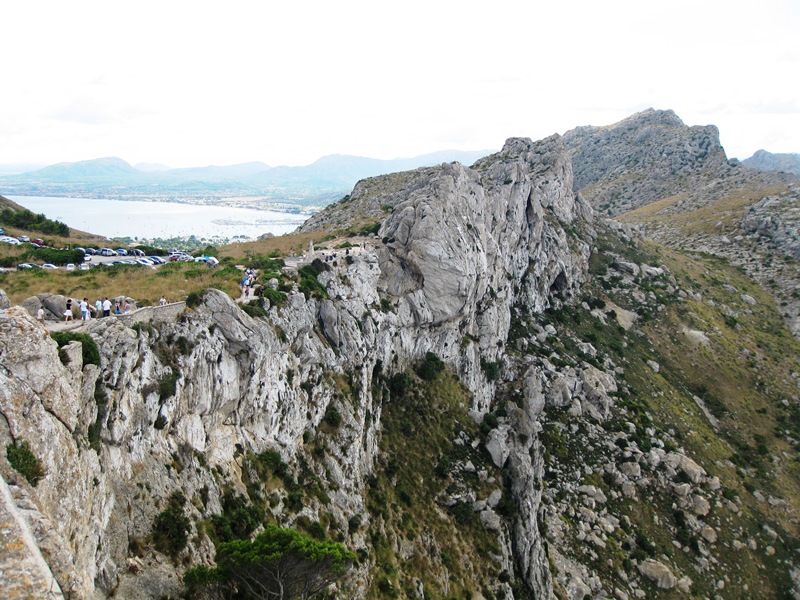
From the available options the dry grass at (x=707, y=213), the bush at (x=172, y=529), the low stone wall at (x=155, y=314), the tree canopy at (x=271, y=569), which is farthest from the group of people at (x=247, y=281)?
the dry grass at (x=707, y=213)

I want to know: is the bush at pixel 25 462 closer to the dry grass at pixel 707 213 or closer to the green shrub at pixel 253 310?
the green shrub at pixel 253 310

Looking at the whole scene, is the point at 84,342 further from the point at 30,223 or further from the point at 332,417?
the point at 30,223

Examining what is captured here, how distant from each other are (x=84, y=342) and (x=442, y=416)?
39520 mm

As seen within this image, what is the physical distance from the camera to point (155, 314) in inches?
1089

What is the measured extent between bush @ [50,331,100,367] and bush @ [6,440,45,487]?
19.6 ft

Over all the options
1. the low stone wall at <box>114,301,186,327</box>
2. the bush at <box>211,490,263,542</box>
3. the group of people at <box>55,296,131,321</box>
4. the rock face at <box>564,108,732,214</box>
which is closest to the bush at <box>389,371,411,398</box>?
the bush at <box>211,490,263,542</box>

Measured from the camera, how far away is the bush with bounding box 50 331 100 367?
20.4 m

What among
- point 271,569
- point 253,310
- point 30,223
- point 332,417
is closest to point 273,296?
point 253,310

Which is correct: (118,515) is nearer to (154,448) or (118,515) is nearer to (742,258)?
(154,448)

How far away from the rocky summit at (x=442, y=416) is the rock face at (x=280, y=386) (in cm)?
16

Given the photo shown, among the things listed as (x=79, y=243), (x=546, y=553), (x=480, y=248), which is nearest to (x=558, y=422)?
(x=546, y=553)

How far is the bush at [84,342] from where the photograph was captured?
20.4 metres

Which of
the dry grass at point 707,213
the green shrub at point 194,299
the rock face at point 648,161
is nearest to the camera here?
the green shrub at point 194,299

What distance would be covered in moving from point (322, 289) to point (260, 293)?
8.61 metres
